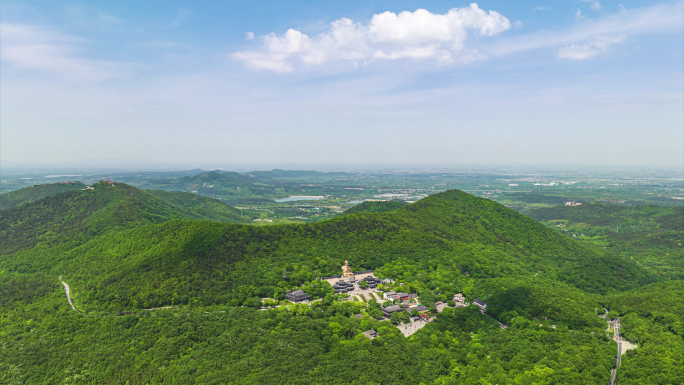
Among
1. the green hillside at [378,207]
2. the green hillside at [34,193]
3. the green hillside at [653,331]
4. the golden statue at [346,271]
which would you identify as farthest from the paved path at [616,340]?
the green hillside at [34,193]

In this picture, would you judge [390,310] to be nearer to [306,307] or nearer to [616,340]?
[306,307]

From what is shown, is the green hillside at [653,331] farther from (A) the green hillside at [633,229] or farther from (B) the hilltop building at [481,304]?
(A) the green hillside at [633,229]

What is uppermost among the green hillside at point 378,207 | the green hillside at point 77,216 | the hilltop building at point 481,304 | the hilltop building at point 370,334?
the green hillside at point 77,216

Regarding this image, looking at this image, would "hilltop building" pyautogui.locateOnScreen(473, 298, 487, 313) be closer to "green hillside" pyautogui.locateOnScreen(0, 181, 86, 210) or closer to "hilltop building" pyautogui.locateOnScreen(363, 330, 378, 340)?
"hilltop building" pyautogui.locateOnScreen(363, 330, 378, 340)

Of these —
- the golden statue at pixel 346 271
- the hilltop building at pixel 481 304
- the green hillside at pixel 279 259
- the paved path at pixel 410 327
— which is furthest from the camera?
the golden statue at pixel 346 271

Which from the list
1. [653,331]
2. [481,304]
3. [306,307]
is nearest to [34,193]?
[306,307]

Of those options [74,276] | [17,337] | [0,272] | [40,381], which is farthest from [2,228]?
[40,381]

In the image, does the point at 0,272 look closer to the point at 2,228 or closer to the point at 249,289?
the point at 2,228
